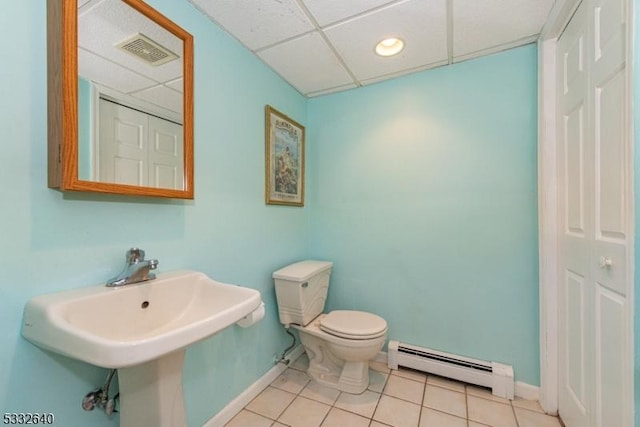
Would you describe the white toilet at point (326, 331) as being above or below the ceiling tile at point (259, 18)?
below

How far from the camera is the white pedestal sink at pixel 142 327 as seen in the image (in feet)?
2.02

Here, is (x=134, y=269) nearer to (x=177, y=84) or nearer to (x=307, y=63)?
(x=177, y=84)

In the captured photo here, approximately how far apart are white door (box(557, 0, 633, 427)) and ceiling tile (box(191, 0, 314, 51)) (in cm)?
125

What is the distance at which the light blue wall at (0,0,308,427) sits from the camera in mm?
740

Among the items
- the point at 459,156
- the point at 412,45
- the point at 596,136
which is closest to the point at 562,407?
the point at 596,136

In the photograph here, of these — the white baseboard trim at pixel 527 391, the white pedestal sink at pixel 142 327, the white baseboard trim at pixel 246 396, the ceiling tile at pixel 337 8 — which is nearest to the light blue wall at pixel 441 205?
the white baseboard trim at pixel 527 391

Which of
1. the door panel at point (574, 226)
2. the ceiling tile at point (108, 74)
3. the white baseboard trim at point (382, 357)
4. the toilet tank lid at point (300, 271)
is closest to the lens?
the ceiling tile at point (108, 74)

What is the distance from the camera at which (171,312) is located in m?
1.02

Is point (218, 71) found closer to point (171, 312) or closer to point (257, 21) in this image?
point (257, 21)

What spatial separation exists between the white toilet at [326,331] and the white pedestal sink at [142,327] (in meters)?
0.61

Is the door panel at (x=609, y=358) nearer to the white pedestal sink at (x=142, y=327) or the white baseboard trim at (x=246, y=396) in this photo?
the white pedestal sink at (x=142, y=327)

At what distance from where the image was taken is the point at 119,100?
0.97 m

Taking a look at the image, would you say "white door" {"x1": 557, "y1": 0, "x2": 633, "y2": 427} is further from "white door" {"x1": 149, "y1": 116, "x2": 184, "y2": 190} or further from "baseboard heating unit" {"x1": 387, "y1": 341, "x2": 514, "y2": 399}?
"white door" {"x1": 149, "y1": 116, "x2": 184, "y2": 190}

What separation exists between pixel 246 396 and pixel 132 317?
0.94 meters
